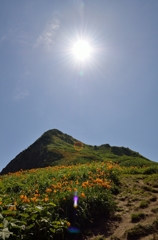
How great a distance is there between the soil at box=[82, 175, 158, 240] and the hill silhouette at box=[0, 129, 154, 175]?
20.2 meters

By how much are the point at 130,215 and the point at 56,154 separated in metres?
29.1

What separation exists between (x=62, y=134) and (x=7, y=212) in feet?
169

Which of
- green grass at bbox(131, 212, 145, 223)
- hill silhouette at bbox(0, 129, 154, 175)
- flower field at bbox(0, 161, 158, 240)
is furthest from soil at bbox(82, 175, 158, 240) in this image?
hill silhouette at bbox(0, 129, 154, 175)

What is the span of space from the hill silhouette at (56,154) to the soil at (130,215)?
66.2 ft

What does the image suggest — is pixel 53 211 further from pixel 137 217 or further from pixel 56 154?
pixel 56 154

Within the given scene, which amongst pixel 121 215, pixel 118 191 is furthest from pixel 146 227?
pixel 118 191

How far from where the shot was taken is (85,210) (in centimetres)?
683

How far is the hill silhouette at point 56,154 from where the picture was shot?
3238 cm

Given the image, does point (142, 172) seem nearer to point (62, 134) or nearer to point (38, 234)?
point (38, 234)

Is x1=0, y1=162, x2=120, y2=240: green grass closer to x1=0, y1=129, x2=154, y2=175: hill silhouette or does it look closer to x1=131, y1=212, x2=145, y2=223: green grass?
x1=131, y1=212, x2=145, y2=223: green grass

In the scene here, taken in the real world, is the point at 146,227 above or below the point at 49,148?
below

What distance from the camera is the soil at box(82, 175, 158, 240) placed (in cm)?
554

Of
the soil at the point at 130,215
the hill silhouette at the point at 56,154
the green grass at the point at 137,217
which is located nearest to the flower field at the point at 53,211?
the soil at the point at 130,215

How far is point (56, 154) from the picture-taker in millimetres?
35188
